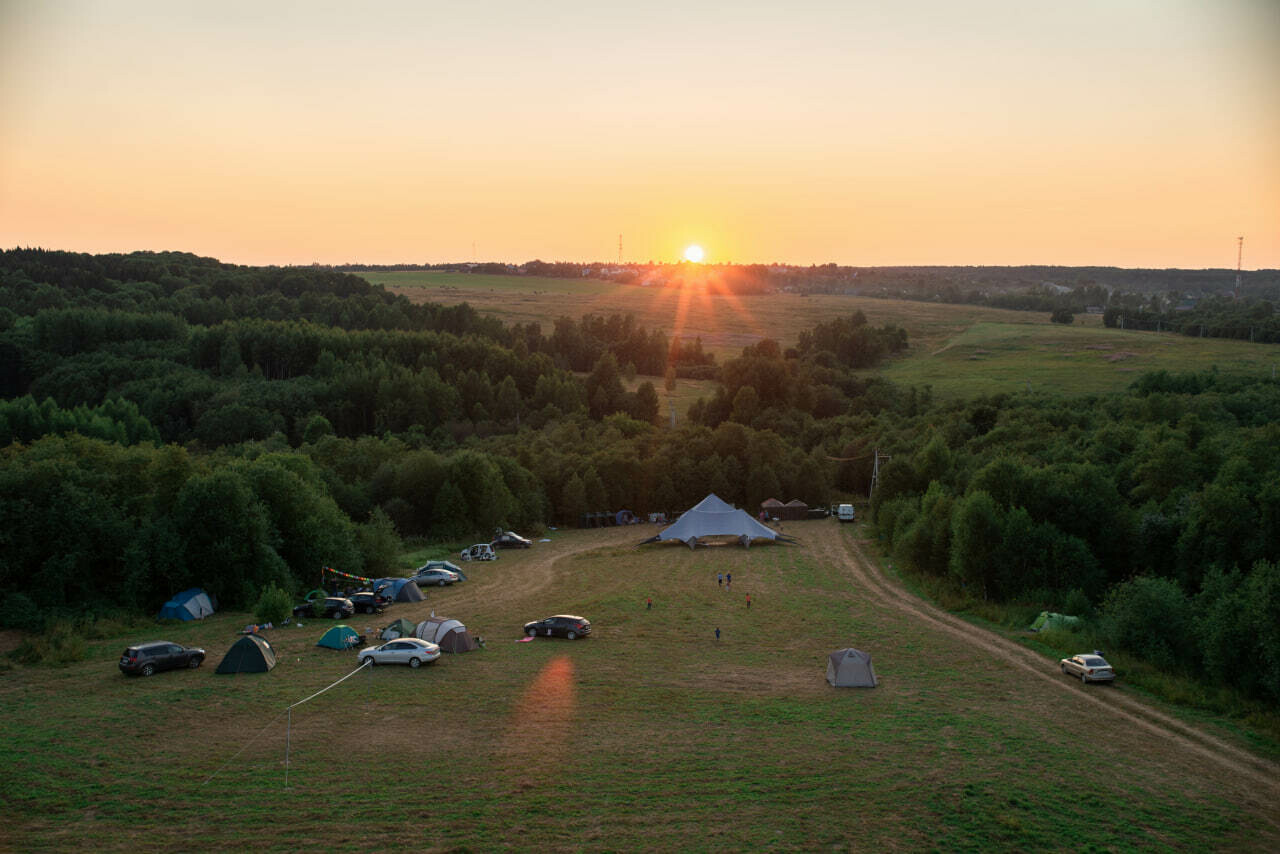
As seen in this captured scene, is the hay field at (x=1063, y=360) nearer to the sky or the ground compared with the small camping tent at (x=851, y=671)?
nearer to the sky

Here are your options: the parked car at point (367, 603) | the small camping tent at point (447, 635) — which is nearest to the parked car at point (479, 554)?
the parked car at point (367, 603)

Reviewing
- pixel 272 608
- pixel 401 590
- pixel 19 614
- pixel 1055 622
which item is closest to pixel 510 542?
pixel 401 590

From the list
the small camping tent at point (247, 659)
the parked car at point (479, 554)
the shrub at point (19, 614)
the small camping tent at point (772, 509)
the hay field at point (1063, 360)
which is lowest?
the small camping tent at point (772, 509)

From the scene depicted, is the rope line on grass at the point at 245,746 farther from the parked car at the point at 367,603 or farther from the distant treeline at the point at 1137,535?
the distant treeline at the point at 1137,535

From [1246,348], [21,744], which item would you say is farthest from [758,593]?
[1246,348]

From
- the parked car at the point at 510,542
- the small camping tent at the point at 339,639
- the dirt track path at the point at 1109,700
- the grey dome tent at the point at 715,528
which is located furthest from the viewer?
the parked car at the point at 510,542

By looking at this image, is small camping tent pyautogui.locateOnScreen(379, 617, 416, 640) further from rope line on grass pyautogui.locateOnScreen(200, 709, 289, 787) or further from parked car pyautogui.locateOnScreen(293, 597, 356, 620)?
rope line on grass pyautogui.locateOnScreen(200, 709, 289, 787)

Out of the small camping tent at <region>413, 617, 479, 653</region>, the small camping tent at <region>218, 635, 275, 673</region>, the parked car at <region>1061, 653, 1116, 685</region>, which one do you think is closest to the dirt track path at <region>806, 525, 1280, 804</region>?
the parked car at <region>1061, 653, 1116, 685</region>

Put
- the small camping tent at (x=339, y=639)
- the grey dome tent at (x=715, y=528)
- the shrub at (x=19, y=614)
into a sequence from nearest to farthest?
the small camping tent at (x=339, y=639), the shrub at (x=19, y=614), the grey dome tent at (x=715, y=528)
